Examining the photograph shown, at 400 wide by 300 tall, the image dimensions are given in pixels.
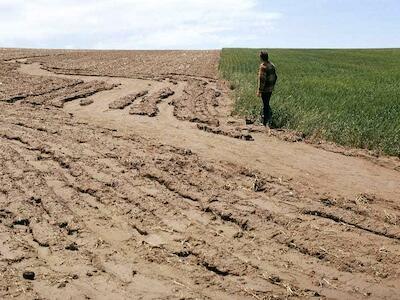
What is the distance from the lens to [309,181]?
7.95 m

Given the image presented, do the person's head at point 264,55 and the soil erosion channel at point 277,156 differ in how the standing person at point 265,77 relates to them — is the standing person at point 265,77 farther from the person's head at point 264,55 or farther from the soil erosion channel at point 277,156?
the soil erosion channel at point 277,156

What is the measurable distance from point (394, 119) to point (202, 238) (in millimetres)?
8797

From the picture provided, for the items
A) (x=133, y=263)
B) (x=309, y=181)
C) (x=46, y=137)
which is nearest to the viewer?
(x=133, y=263)

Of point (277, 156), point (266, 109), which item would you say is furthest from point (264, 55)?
point (277, 156)

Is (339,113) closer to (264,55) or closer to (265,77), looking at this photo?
(265,77)

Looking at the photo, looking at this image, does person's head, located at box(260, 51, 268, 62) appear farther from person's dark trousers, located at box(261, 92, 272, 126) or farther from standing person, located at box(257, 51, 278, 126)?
person's dark trousers, located at box(261, 92, 272, 126)

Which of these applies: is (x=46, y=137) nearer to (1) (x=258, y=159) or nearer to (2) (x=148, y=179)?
(2) (x=148, y=179)

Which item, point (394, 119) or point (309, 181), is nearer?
point (309, 181)

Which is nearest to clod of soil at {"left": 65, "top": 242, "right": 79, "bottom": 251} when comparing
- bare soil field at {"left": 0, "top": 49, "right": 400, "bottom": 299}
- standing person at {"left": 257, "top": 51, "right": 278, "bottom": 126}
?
bare soil field at {"left": 0, "top": 49, "right": 400, "bottom": 299}

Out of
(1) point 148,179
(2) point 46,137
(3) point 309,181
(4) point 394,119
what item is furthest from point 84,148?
(4) point 394,119

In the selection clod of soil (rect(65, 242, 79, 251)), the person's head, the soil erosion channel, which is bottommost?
clod of soil (rect(65, 242, 79, 251))

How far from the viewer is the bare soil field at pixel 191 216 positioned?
194 inches

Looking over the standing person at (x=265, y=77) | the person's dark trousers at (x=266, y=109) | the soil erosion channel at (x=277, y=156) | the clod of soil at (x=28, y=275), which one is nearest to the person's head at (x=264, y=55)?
the standing person at (x=265, y=77)

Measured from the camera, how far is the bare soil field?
4.93 metres
